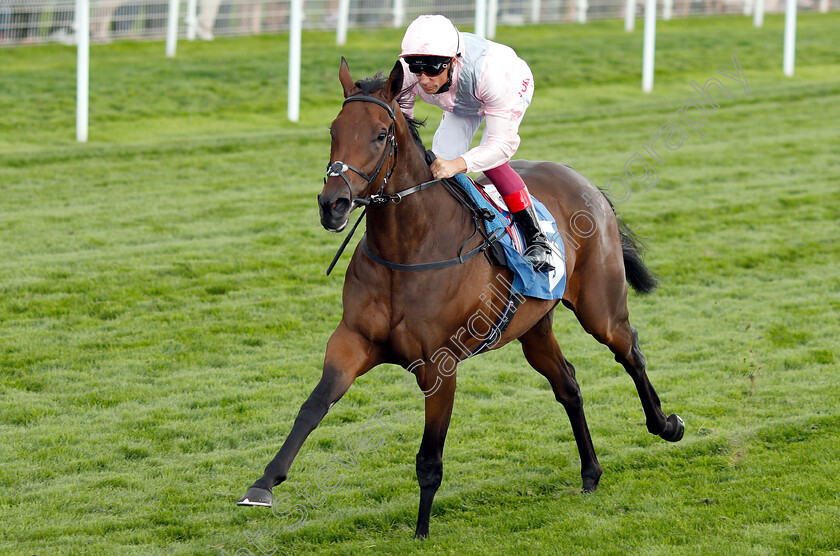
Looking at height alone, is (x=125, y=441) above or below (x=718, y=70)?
below

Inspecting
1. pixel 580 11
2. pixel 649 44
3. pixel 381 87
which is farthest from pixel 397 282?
pixel 580 11

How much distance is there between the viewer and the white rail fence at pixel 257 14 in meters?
15.0

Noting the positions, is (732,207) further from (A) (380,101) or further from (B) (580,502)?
(A) (380,101)

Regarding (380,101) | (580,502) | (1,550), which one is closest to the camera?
(380,101)

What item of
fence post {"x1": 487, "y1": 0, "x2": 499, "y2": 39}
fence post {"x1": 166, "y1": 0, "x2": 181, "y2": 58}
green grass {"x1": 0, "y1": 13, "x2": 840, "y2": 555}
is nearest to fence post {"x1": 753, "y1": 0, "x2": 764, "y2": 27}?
fence post {"x1": 487, "y1": 0, "x2": 499, "y2": 39}

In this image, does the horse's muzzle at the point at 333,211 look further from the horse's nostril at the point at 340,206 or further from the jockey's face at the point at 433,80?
the jockey's face at the point at 433,80

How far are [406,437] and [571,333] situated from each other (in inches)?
90.5

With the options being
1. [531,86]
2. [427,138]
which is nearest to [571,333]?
[531,86]

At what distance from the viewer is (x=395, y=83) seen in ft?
12.7

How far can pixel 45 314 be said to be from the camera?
7.50 meters

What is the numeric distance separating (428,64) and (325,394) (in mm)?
1356

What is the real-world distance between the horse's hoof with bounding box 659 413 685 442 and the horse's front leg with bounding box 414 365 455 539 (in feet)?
4.98

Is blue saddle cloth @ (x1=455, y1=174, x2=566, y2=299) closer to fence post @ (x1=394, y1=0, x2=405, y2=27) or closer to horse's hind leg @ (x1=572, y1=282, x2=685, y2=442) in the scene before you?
horse's hind leg @ (x1=572, y1=282, x2=685, y2=442)

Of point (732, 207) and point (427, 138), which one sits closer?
point (732, 207)
